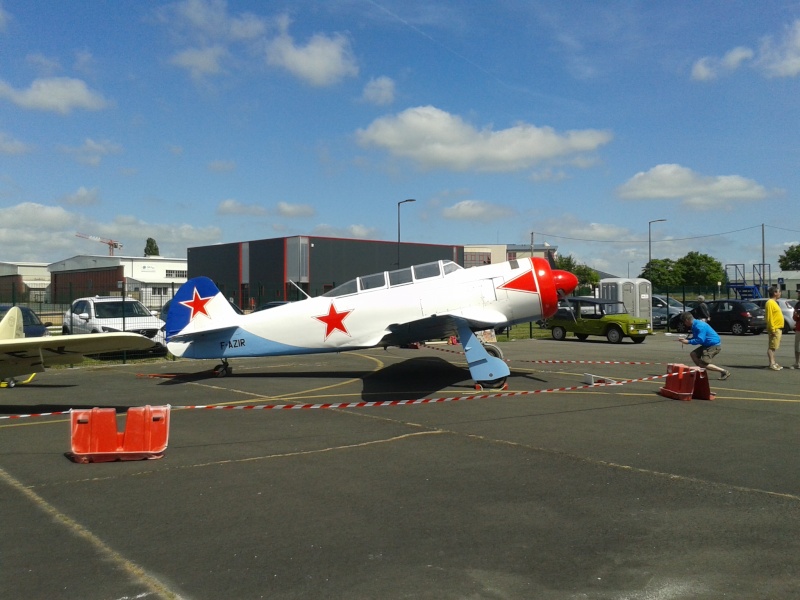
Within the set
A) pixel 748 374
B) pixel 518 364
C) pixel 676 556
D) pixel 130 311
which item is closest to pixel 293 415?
pixel 676 556

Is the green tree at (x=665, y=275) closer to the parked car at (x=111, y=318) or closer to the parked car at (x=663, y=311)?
the parked car at (x=663, y=311)

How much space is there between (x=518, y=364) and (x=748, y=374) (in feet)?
18.5

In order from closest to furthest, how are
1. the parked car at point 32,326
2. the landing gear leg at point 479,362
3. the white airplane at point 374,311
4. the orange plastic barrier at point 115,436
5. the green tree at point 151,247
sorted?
1. the orange plastic barrier at point 115,436
2. the landing gear leg at point 479,362
3. the white airplane at point 374,311
4. the parked car at point 32,326
5. the green tree at point 151,247

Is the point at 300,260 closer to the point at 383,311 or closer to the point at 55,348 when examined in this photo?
the point at 383,311

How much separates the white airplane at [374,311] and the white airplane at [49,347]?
443 cm

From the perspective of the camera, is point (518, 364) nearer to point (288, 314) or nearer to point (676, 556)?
point (288, 314)

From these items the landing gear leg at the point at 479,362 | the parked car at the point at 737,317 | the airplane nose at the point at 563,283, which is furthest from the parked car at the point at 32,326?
the parked car at the point at 737,317

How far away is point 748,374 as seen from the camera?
15406 millimetres

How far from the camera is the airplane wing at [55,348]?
30.2ft

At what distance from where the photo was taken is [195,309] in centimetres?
1510

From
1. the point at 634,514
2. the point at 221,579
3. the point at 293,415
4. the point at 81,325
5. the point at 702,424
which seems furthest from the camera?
the point at 81,325

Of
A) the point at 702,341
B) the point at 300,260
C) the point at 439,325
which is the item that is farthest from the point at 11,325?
the point at 300,260

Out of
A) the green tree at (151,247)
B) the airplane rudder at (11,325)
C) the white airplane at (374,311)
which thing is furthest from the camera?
the green tree at (151,247)

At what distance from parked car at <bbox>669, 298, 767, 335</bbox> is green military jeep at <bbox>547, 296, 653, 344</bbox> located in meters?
4.81
